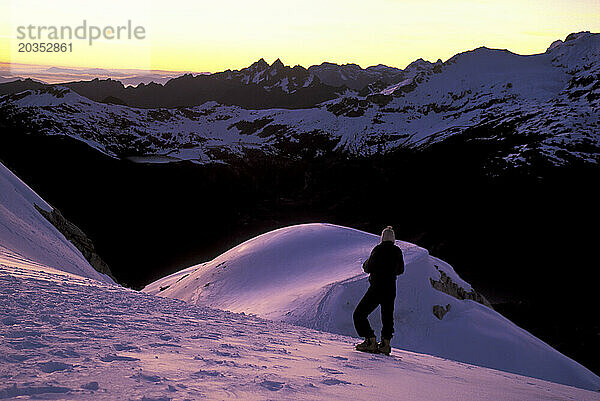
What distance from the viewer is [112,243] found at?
3605 inches

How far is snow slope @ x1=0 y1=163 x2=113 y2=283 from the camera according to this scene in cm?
1305

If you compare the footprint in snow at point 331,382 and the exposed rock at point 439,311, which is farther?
the exposed rock at point 439,311

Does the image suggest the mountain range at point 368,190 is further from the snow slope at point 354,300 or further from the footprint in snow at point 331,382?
the footprint in snow at point 331,382

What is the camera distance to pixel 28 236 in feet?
51.4

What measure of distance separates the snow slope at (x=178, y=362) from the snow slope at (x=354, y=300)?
785 centimetres

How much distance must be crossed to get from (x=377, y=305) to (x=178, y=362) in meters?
2.90

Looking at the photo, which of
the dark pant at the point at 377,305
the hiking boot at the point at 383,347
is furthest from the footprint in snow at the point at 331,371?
the hiking boot at the point at 383,347

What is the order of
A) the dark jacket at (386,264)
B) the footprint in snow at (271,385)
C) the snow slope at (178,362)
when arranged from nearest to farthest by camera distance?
1. the snow slope at (178,362)
2. the footprint in snow at (271,385)
3. the dark jacket at (386,264)

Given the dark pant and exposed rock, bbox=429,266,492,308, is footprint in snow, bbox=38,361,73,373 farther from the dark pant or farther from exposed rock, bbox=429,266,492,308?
exposed rock, bbox=429,266,492,308

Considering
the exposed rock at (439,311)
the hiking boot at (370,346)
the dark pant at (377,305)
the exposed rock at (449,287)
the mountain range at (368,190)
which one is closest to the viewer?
the dark pant at (377,305)

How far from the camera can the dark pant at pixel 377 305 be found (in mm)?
6609

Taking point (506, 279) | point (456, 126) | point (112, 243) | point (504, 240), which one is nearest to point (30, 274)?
point (112, 243)

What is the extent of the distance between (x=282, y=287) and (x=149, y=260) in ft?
231

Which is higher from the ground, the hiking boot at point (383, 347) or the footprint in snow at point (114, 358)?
the footprint in snow at point (114, 358)
